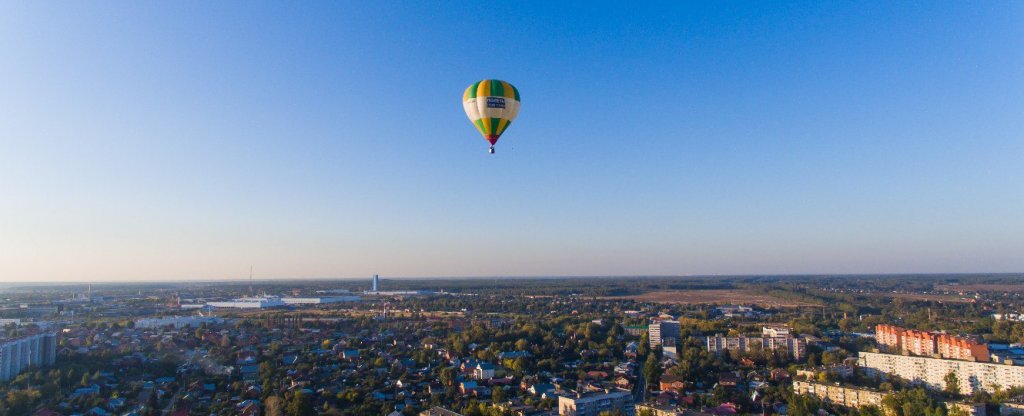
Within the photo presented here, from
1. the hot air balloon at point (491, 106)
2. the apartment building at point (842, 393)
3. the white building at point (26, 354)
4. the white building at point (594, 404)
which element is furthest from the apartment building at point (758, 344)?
the white building at point (26, 354)

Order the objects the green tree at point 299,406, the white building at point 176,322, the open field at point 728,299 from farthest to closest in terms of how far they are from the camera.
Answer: the open field at point 728,299 < the white building at point 176,322 < the green tree at point 299,406

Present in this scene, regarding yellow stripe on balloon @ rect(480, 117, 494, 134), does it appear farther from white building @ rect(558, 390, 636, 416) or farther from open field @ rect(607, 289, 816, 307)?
open field @ rect(607, 289, 816, 307)

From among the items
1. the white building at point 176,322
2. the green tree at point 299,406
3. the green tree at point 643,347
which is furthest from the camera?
the white building at point 176,322

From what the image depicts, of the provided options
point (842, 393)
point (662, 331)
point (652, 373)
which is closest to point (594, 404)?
point (652, 373)

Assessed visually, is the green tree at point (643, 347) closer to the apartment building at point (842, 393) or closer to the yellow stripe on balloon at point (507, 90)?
the apartment building at point (842, 393)

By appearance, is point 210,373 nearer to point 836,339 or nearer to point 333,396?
point 333,396

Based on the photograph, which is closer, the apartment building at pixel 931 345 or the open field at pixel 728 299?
the apartment building at pixel 931 345

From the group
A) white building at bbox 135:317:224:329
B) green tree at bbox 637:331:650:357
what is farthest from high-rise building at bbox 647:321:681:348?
white building at bbox 135:317:224:329

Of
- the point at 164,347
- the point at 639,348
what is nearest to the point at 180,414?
the point at 164,347
